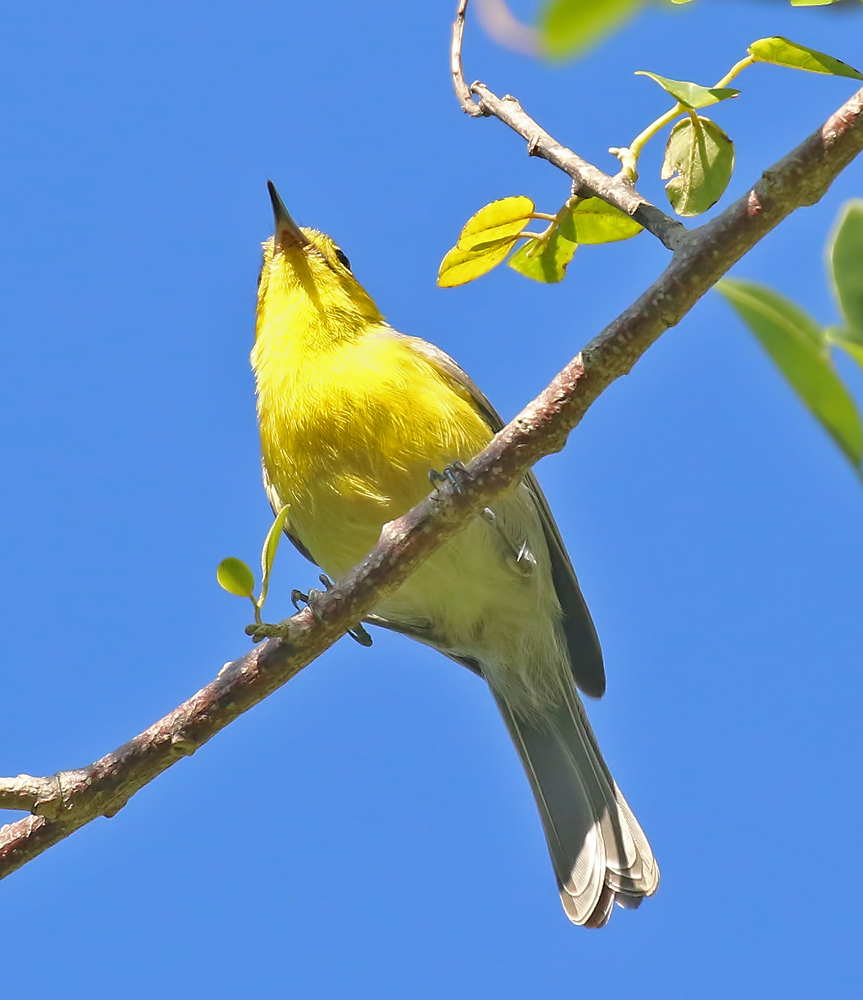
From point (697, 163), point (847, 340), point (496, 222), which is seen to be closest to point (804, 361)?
point (847, 340)

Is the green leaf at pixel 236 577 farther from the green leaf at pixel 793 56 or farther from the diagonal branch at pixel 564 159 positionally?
the green leaf at pixel 793 56

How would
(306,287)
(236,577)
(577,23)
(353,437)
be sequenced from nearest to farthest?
1. (577,23)
2. (236,577)
3. (353,437)
4. (306,287)

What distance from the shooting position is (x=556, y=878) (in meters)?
5.35

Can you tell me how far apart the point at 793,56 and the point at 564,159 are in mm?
813

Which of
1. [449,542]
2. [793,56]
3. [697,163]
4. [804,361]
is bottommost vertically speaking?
[804,361]

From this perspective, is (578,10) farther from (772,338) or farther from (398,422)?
(398,422)

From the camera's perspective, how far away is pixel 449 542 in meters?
4.82

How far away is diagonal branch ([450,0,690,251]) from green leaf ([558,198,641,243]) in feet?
0.27

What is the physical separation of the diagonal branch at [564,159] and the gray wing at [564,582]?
210 cm

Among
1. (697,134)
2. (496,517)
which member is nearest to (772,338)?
(697,134)

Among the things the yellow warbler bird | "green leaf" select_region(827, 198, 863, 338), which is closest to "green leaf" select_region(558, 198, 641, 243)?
the yellow warbler bird

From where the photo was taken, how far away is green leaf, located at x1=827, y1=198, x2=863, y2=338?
2.29 feet

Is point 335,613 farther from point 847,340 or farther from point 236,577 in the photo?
point 847,340

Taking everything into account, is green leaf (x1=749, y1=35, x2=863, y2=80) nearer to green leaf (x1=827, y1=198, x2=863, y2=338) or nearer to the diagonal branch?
the diagonal branch
